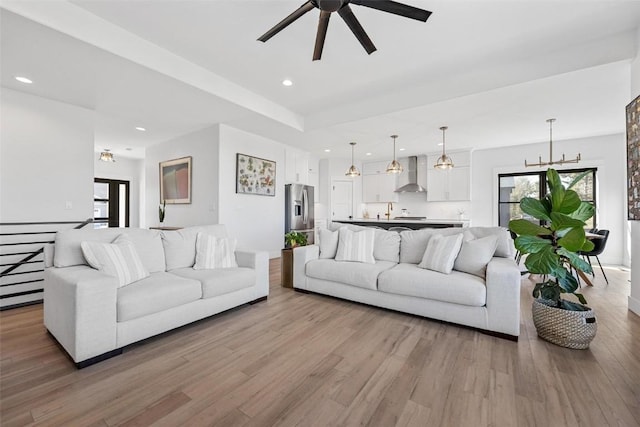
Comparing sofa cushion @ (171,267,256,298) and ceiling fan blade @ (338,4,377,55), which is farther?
sofa cushion @ (171,267,256,298)

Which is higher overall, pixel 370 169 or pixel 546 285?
pixel 370 169

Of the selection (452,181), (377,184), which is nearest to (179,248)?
(377,184)

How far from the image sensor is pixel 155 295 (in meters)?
2.07

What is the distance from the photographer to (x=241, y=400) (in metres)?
1.48

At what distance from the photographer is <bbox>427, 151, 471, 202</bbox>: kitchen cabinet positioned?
6555mm

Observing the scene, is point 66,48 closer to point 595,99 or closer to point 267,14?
point 267,14

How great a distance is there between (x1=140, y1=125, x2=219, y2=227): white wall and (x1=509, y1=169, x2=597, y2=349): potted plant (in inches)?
170

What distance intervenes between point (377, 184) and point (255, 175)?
152 inches

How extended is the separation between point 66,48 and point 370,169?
6.68m

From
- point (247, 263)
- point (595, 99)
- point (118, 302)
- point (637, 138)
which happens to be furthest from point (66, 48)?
point (595, 99)

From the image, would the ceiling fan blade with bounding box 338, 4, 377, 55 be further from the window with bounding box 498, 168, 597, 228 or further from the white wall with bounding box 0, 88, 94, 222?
the window with bounding box 498, 168, 597, 228

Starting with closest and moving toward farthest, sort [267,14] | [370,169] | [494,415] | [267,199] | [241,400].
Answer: [494,415] < [241,400] < [267,14] < [267,199] < [370,169]

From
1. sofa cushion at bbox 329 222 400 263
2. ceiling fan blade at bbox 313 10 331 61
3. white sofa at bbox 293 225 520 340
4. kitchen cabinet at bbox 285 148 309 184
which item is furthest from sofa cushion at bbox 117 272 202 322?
kitchen cabinet at bbox 285 148 309 184

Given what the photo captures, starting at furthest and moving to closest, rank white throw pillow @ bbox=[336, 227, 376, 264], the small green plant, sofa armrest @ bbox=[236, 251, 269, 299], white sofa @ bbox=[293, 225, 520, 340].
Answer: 1. the small green plant
2. white throw pillow @ bbox=[336, 227, 376, 264]
3. sofa armrest @ bbox=[236, 251, 269, 299]
4. white sofa @ bbox=[293, 225, 520, 340]
